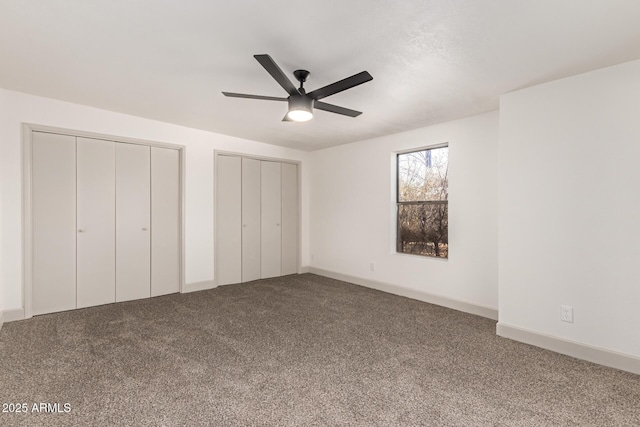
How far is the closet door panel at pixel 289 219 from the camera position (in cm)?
584

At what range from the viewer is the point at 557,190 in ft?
9.00

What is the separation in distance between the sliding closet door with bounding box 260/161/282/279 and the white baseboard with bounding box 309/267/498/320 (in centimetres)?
98

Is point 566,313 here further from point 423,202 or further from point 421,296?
point 423,202

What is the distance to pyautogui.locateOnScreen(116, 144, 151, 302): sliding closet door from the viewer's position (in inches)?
160

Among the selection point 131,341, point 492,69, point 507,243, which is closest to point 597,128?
point 492,69

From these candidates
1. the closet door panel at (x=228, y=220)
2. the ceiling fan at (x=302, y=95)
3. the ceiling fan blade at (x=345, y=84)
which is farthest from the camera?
the closet door panel at (x=228, y=220)

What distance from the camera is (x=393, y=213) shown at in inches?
186

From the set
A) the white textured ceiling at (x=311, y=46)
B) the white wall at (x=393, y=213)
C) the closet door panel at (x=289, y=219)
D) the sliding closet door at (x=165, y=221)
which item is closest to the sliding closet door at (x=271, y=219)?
the closet door panel at (x=289, y=219)

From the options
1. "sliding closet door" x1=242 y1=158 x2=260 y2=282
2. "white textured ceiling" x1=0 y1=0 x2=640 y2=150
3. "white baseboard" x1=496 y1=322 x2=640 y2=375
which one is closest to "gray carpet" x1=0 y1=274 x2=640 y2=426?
"white baseboard" x1=496 y1=322 x2=640 y2=375

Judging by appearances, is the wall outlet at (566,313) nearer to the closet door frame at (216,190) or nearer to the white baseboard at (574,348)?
the white baseboard at (574,348)

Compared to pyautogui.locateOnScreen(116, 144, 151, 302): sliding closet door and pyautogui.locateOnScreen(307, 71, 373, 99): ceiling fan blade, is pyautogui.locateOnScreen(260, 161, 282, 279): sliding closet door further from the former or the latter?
pyautogui.locateOnScreen(307, 71, 373, 99): ceiling fan blade

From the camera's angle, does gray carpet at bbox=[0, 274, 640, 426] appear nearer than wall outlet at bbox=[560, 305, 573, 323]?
Yes

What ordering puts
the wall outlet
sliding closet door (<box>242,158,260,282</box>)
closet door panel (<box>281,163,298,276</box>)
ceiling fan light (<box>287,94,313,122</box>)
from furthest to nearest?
closet door panel (<box>281,163,298,276</box>) → sliding closet door (<box>242,158,260,282</box>) → the wall outlet → ceiling fan light (<box>287,94,313,122</box>)

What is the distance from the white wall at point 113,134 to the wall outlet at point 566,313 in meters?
4.36
